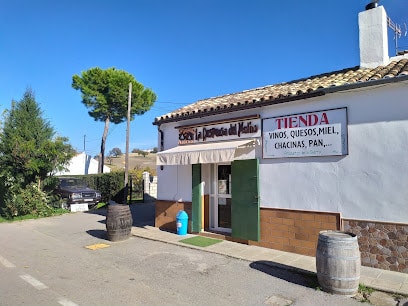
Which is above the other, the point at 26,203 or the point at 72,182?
the point at 72,182

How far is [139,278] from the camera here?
631 centimetres

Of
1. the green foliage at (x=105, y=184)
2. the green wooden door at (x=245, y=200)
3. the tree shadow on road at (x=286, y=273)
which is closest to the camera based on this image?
the tree shadow on road at (x=286, y=273)

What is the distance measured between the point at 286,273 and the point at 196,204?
4.09 metres

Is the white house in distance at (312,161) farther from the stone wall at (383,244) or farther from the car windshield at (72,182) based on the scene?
the car windshield at (72,182)

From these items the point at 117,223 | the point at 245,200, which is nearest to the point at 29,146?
the point at 117,223

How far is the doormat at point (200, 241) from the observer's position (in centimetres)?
880

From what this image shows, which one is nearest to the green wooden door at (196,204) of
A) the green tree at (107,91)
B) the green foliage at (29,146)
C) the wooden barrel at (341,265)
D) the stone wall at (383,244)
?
the stone wall at (383,244)

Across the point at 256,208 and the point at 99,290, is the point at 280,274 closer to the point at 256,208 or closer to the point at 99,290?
the point at 256,208

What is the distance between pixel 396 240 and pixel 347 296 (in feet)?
6.20

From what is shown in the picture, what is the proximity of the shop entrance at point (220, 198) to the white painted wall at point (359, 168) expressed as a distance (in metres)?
1.83

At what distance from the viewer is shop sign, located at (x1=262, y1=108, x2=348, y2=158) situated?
23.7ft

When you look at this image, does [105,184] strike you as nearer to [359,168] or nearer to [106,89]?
[106,89]

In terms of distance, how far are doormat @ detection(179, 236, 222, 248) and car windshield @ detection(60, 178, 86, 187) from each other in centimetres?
1172

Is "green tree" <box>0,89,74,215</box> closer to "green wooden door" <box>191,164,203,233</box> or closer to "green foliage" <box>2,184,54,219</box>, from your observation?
A: "green foliage" <box>2,184,54,219</box>
